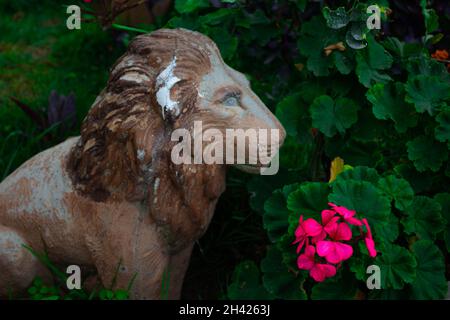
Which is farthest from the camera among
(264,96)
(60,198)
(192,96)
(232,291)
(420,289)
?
(264,96)

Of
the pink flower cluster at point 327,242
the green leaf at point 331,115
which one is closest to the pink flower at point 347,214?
the pink flower cluster at point 327,242

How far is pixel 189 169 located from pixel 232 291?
0.61 m

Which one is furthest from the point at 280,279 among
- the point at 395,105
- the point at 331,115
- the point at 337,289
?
the point at 395,105

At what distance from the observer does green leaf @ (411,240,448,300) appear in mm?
1994

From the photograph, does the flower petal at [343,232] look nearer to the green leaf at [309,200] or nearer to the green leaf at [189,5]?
the green leaf at [309,200]

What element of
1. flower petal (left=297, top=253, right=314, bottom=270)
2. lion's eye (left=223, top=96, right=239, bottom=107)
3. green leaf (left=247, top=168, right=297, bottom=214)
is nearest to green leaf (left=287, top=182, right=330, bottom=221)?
flower petal (left=297, top=253, right=314, bottom=270)

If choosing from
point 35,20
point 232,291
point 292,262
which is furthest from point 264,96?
point 35,20

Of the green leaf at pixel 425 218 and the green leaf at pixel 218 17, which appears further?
the green leaf at pixel 218 17

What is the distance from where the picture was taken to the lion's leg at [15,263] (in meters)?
2.21

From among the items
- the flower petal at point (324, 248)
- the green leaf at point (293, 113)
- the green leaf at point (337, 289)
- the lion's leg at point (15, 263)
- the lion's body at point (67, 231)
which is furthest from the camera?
the green leaf at point (293, 113)

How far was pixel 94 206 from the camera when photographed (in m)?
2.10

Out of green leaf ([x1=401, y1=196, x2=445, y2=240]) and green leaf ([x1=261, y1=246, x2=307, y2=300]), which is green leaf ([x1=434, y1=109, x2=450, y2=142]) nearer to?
green leaf ([x1=401, y1=196, x2=445, y2=240])

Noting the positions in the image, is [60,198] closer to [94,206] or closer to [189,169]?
[94,206]

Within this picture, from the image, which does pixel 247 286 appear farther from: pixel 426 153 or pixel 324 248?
pixel 426 153
